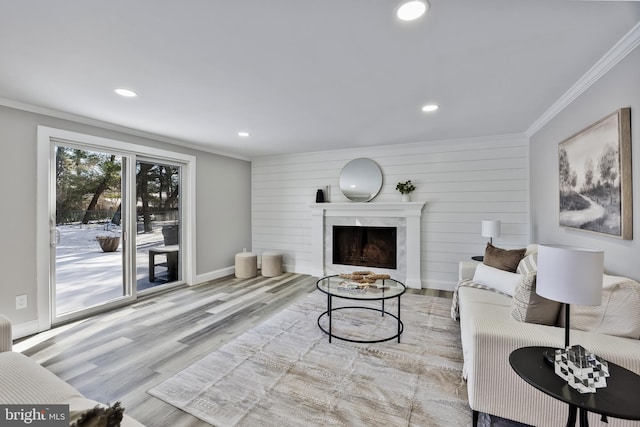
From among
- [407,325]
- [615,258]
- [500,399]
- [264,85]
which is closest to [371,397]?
[500,399]

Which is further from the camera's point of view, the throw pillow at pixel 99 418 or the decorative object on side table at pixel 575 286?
the decorative object on side table at pixel 575 286

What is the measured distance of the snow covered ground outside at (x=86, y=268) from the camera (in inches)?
125

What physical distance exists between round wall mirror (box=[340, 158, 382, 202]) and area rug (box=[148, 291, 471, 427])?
2.31 metres

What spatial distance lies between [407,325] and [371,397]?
50.3 inches

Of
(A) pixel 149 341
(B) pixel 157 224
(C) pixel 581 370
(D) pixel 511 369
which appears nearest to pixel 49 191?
(B) pixel 157 224

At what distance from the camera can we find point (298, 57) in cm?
196

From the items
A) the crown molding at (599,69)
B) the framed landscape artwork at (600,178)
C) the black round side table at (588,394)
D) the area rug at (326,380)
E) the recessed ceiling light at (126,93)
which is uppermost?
the recessed ceiling light at (126,93)

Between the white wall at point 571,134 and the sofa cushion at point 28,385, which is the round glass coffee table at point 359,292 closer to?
the white wall at point 571,134

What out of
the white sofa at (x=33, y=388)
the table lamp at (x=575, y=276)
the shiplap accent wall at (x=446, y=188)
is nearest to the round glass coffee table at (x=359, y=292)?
the table lamp at (x=575, y=276)

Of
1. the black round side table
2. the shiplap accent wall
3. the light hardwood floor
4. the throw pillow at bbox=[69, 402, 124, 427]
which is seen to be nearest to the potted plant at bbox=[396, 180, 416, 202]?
the shiplap accent wall

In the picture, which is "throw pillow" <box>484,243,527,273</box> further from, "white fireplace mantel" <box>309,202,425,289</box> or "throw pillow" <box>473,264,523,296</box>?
"white fireplace mantel" <box>309,202,425,289</box>

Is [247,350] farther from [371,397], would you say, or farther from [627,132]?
[627,132]

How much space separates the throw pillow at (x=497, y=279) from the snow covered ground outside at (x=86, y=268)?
431cm

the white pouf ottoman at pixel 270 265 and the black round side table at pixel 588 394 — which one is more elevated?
the black round side table at pixel 588 394
